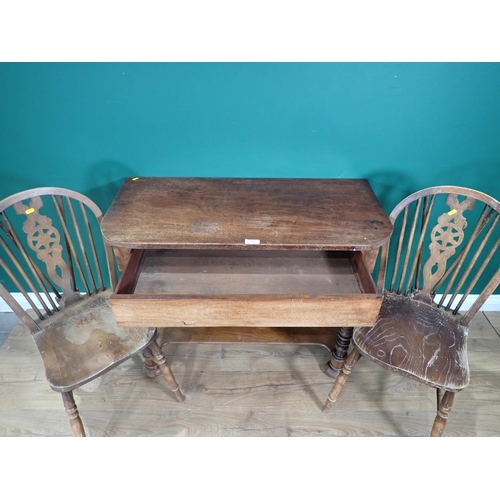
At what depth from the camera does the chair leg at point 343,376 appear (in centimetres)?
123

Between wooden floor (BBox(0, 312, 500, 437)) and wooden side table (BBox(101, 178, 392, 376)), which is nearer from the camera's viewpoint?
wooden side table (BBox(101, 178, 392, 376))

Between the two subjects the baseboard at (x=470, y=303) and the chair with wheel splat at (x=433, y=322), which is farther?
the baseboard at (x=470, y=303)

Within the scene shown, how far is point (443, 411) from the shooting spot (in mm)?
1146

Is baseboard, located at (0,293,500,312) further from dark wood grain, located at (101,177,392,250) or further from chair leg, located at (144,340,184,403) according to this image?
dark wood grain, located at (101,177,392,250)

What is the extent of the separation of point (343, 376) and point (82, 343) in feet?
2.84

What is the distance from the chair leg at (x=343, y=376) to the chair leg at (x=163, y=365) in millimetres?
550

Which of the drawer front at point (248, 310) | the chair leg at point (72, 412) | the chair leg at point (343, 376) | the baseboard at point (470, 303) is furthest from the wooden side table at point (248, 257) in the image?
the baseboard at point (470, 303)

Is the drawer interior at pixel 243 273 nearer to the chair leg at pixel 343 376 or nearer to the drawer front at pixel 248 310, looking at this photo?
the drawer front at pixel 248 310

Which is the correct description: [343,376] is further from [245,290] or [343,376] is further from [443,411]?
[245,290]

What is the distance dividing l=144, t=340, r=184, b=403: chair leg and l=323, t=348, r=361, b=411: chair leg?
0.55 meters

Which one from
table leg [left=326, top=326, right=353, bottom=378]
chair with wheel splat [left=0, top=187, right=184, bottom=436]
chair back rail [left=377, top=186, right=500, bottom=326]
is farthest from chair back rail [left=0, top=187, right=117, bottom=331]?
chair back rail [left=377, top=186, right=500, bottom=326]

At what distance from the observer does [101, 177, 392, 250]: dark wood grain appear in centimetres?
104

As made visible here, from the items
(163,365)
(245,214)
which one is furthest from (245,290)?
(163,365)
